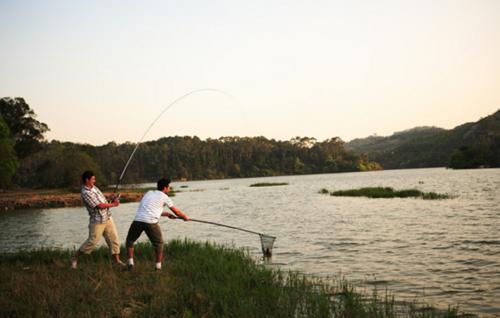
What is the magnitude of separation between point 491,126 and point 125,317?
207 meters

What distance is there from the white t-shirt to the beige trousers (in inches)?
39.3

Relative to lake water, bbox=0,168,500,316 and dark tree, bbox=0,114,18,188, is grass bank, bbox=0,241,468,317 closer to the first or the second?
lake water, bbox=0,168,500,316

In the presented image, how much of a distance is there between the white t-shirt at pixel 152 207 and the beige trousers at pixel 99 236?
1.00 metres

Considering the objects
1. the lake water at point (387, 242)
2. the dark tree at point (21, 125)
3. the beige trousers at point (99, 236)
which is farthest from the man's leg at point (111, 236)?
the dark tree at point (21, 125)

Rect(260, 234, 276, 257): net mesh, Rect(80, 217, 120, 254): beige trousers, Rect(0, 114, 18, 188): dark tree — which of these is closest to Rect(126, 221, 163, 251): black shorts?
Rect(80, 217, 120, 254): beige trousers

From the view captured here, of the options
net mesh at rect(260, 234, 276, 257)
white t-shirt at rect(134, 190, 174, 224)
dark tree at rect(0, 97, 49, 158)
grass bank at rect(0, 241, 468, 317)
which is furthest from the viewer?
dark tree at rect(0, 97, 49, 158)

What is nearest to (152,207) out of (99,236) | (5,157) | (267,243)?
(99,236)

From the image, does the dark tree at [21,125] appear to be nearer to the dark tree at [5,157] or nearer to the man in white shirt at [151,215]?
the dark tree at [5,157]

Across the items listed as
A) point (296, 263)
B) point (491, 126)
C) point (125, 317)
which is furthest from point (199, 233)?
point (491, 126)

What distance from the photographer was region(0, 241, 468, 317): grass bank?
7746mm

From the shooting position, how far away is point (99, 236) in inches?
440

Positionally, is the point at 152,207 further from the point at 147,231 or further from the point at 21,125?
the point at 21,125

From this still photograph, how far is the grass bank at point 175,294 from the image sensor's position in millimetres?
7746

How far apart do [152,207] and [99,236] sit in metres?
1.81
